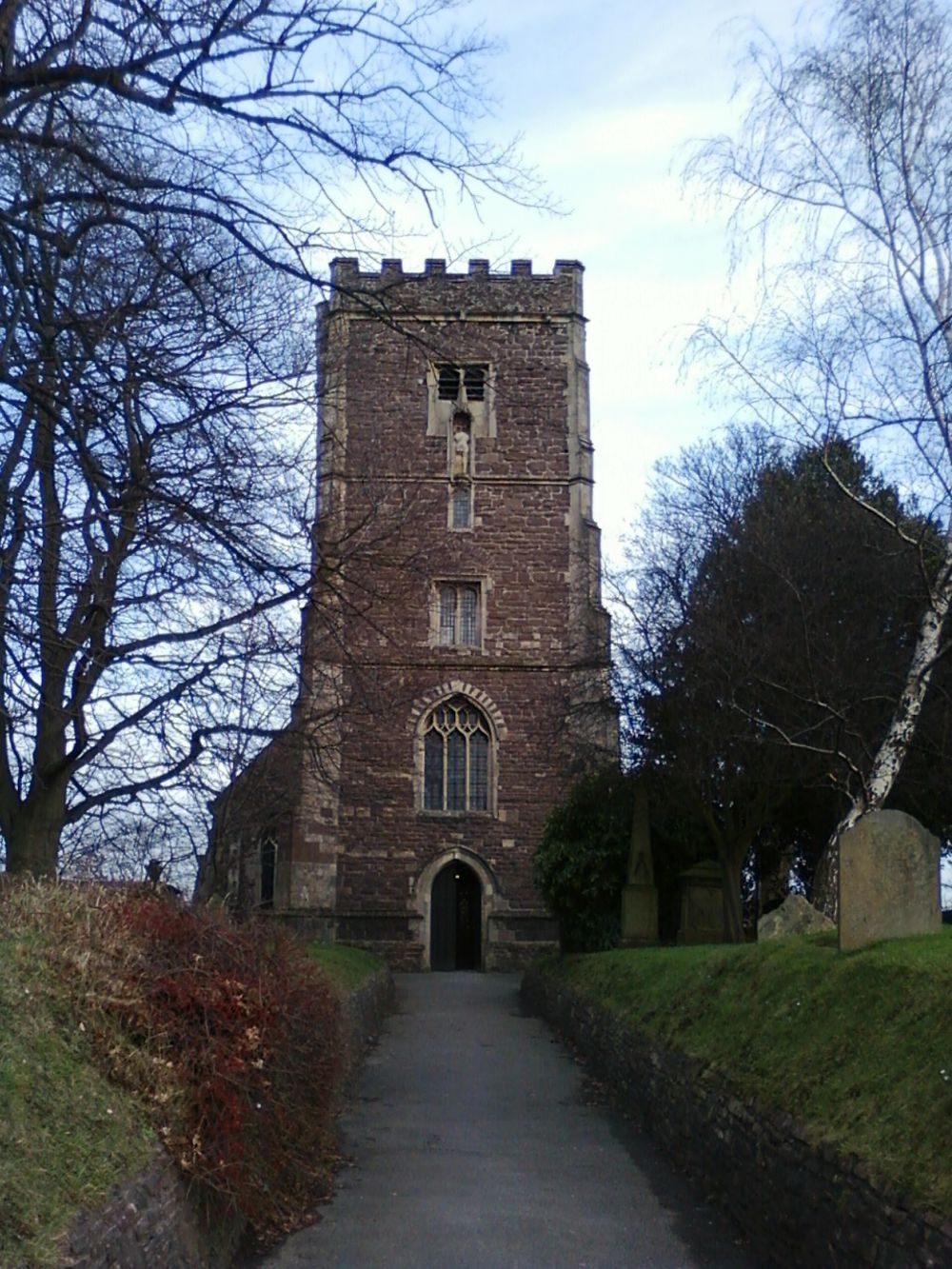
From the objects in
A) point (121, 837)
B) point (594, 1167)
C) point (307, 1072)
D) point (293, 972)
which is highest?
point (121, 837)

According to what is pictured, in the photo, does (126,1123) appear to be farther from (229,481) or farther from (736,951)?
(736,951)

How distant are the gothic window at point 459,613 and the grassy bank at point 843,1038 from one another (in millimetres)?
19442

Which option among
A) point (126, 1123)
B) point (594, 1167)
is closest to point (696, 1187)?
point (594, 1167)

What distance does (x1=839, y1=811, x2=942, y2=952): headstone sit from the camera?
9.82 meters

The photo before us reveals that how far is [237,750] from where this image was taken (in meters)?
13.9

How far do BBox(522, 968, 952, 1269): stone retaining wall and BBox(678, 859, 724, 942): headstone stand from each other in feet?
24.9

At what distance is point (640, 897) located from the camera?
2033cm

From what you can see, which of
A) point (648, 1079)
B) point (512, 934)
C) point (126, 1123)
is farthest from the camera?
point (512, 934)

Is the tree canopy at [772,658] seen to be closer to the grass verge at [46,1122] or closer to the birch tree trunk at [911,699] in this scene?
the birch tree trunk at [911,699]

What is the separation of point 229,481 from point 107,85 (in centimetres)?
278

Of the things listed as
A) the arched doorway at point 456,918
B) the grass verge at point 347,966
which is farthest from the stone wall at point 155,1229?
the arched doorway at point 456,918

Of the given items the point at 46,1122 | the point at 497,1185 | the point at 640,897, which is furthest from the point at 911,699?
the point at 46,1122

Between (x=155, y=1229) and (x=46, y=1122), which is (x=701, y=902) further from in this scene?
(x=46, y=1122)

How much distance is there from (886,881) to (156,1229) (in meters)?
5.68
